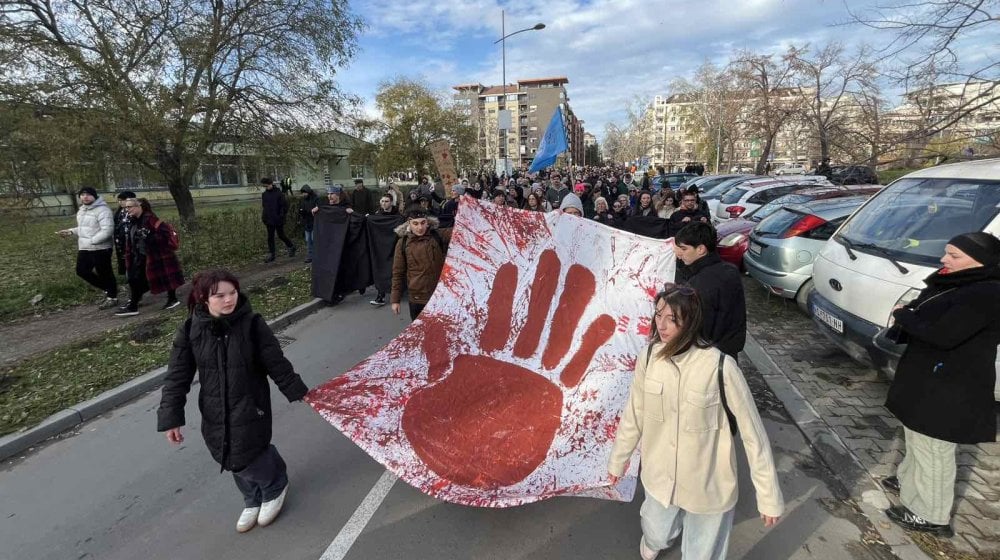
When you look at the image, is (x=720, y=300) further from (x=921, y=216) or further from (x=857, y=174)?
(x=857, y=174)

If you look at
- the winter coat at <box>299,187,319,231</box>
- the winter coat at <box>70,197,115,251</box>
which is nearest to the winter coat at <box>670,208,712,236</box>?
the winter coat at <box>299,187,319,231</box>

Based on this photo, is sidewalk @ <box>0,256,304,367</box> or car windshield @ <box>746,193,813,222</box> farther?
car windshield @ <box>746,193,813,222</box>

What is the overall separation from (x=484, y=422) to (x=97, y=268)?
7.36m

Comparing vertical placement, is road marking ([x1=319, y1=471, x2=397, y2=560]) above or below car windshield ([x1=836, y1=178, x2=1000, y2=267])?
below

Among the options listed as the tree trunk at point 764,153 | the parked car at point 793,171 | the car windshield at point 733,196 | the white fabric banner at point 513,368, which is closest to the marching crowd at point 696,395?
the white fabric banner at point 513,368

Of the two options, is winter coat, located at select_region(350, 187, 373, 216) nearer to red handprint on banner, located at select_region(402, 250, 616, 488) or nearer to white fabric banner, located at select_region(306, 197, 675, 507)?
white fabric banner, located at select_region(306, 197, 675, 507)

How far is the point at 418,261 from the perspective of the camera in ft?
17.0

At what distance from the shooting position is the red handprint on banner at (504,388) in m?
3.06

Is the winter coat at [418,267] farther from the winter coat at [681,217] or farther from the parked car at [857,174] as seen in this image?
the parked car at [857,174]

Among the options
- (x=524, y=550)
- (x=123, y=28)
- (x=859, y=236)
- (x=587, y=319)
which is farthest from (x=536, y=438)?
(x=123, y=28)

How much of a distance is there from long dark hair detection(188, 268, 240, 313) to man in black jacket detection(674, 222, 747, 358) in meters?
2.81

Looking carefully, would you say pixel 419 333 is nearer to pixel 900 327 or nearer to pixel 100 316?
pixel 900 327

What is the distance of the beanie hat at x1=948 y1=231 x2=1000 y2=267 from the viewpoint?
2.41 metres

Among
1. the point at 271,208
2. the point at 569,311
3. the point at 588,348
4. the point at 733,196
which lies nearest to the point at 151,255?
the point at 271,208
